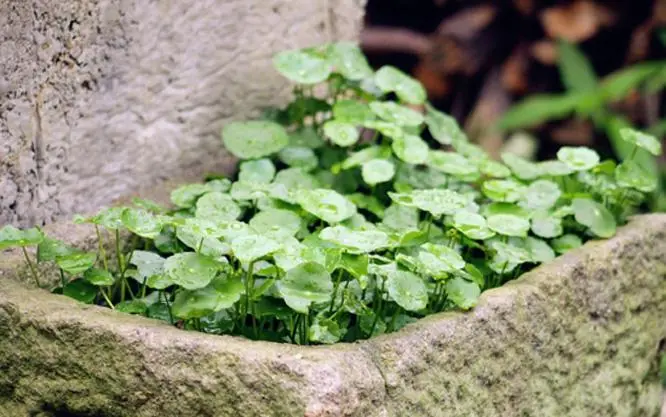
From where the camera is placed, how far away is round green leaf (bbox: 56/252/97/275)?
1.46 metres

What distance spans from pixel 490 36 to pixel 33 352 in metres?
3.14

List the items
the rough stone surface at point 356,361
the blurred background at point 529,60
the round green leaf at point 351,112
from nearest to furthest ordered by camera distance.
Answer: the rough stone surface at point 356,361
the round green leaf at point 351,112
the blurred background at point 529,60

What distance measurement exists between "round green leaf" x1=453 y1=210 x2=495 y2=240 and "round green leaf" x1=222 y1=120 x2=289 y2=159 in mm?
449

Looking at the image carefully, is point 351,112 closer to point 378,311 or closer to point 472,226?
point 472,226

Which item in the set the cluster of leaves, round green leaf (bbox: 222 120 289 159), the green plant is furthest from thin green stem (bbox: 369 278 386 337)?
the green plant

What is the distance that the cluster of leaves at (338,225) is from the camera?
4.58 feet

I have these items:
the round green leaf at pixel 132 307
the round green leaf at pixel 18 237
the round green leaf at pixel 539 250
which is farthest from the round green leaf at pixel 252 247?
the round green leaf at pixel 539 250

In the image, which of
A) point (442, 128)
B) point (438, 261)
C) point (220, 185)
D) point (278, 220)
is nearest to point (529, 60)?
point (442, 128)

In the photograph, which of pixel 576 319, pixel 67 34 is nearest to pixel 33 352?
pixel 67 34

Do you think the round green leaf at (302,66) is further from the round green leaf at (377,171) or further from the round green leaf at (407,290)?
the round green leaf at (407,290)

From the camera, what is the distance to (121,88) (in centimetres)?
184

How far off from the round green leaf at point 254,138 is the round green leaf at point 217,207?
0.23 metres

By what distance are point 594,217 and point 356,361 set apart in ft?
2.38

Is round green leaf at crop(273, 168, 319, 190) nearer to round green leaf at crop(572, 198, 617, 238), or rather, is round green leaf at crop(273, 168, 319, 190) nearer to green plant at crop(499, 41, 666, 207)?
round green leaf at crop(572, 198, 617, 238)
